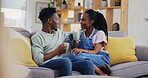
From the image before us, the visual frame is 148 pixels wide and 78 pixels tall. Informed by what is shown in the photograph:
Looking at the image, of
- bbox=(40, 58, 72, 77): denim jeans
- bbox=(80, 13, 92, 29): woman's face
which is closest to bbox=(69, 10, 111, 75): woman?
bbox=(80, 13, 92, 29): woman's face

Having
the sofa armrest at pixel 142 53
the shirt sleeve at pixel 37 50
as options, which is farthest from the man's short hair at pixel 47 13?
the sofa armrest at pixel 142 53

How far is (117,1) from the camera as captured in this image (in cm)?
554

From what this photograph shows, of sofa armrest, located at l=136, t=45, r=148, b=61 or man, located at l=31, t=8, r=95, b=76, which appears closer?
man, located at l=31, t=8, r=95, b=76

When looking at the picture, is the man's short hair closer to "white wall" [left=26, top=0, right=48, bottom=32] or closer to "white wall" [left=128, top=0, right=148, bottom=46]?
"white wall" [left=128, top=0, right=148, bottom=46]

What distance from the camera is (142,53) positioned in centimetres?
313

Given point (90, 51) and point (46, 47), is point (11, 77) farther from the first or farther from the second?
point (90, 51)

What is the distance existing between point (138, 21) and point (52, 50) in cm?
303

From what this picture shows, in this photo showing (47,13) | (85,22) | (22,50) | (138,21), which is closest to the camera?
(22,50)

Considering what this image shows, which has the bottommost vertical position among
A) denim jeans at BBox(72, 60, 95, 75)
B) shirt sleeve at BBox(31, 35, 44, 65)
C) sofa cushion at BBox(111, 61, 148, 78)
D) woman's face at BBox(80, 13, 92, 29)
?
sofa cushion at BBox(111, 61, 148, 78)

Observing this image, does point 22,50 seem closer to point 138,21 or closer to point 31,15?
point 138,21

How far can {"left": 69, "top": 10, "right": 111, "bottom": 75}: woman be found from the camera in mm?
2623

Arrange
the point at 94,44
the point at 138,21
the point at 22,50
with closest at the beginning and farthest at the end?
the point at 22,50 → the point at 94,44 → the point at 138,21

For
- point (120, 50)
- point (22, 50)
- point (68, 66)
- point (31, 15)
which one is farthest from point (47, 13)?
point (31, 15)

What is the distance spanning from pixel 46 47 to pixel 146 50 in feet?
4.18
